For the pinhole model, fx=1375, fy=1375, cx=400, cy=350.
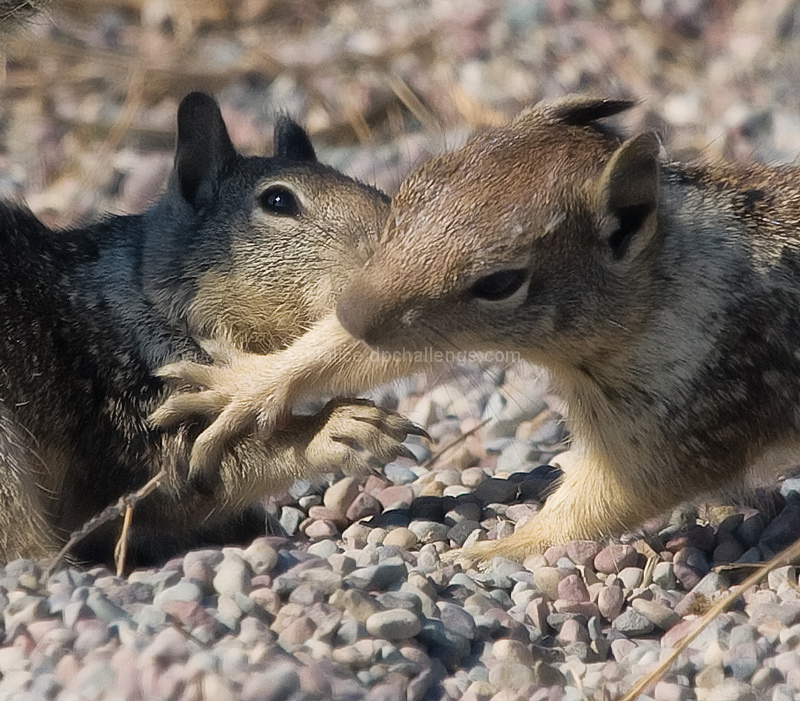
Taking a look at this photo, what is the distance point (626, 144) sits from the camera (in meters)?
3.45

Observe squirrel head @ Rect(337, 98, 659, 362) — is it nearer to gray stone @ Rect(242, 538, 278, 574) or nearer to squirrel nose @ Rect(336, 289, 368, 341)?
squirrel nose @ Rect(336, 289, 368, 341)

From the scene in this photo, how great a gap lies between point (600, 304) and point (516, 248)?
315 mm

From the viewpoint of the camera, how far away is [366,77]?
24.8ft

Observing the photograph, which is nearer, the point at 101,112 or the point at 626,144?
the point at 626,144

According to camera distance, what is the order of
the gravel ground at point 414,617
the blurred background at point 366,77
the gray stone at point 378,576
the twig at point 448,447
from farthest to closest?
the blurred background at point 366,77 < the twig at point 448,447 < the gray stone at point 378,576 < the gravel ground at point 414,617

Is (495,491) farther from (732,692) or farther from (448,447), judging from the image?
(732,692)

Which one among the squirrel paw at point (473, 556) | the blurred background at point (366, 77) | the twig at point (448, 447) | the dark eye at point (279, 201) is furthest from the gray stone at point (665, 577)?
the blurred background at point (366, 77)

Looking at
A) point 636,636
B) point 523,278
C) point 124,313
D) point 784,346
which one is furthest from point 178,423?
point 784,346

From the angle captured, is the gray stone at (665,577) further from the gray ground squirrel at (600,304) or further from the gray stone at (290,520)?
the gray stone at (290,520)

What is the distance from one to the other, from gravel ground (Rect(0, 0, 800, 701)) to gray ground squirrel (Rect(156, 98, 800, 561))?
35cm

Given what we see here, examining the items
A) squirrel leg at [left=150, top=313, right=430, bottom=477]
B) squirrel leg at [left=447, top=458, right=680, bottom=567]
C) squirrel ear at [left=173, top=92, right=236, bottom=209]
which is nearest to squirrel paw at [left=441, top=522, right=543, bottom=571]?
squirrel leg at [left=447, top=458, right=680, bottom=567]

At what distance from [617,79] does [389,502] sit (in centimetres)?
356

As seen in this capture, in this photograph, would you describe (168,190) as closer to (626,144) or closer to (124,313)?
(124,313)

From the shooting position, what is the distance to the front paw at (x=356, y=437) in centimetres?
398
